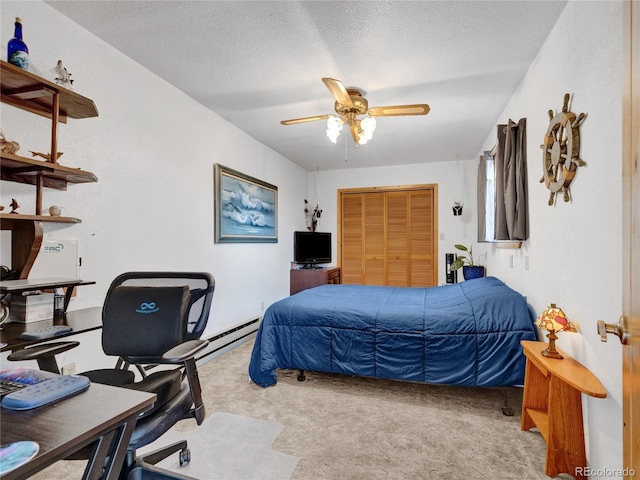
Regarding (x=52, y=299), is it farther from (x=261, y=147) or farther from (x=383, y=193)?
(x=383, y=193)

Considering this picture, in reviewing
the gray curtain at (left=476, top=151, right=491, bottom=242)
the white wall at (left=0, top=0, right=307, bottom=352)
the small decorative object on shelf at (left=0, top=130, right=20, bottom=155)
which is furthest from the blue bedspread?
the small decorative object on shelf at (left=0, top=130, right=20, bottom=155)

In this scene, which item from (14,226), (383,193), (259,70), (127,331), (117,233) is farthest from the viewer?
(383,193)

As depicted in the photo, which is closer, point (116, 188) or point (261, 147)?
point (116, 188)

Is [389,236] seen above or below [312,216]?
below

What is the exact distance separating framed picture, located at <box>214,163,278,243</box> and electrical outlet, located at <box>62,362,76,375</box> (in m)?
1.61

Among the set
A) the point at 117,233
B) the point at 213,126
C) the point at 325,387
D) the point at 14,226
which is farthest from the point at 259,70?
the point at 325,387

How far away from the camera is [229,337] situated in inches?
138

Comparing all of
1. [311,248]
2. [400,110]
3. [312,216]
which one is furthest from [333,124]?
[312,216]

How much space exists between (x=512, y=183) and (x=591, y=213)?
117 cm

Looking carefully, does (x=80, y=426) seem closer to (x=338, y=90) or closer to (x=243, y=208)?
(x=338, y=90)

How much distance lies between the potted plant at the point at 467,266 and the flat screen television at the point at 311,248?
6.72 feet

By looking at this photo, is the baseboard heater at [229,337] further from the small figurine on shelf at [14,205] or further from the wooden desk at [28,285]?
the small figurine on shelf at [14,205]

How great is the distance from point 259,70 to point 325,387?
254 centimetres

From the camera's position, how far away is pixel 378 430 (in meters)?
2.02
